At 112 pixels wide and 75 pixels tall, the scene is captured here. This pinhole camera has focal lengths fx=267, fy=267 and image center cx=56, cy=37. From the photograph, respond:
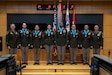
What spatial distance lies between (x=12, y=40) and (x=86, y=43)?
3315 millimetres

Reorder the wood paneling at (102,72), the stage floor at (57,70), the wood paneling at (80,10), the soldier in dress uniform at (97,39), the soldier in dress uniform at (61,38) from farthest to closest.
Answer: the wood paneling at (80,10), the soldier in dress uniform at (97,39), the soldier in dress uniform at (61,38), the stage floor at (57,70), the wood paneling at (102,72)

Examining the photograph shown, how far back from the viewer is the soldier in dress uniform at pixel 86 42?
39.3ft

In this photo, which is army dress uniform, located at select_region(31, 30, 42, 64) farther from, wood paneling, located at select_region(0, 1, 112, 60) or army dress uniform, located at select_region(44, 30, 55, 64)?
wood paneling, located at select_region(0, 1, 112, 60)

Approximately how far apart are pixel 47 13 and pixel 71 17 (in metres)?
1.21

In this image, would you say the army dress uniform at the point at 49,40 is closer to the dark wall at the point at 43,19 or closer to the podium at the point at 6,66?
the dark wall at the point at 43,19

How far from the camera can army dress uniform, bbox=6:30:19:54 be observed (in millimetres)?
11930

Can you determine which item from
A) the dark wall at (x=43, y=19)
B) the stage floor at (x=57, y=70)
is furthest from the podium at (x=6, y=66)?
the dark wall at (x=43, y=19)

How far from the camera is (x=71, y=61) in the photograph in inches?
481

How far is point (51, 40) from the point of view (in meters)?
11.9

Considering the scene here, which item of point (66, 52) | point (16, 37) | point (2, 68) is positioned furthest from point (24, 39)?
point (2, 68)

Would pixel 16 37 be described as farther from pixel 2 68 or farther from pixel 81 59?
pixel 2 68

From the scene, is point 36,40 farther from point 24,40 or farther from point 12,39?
point 12,39

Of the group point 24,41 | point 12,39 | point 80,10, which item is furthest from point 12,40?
point 80,10

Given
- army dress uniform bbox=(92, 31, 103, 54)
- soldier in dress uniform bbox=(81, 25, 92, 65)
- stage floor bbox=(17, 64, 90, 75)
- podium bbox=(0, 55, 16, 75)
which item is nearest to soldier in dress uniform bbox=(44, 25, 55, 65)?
stage floor bbox=(17, 64, 90, 75)
